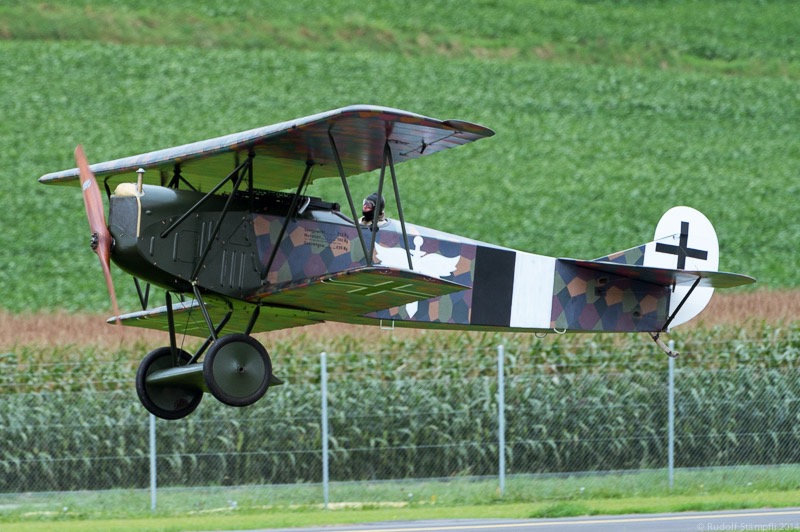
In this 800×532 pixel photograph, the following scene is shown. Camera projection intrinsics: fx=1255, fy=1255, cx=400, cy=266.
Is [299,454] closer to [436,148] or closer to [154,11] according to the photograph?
[436,148]

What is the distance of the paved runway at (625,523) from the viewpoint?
16.0 m

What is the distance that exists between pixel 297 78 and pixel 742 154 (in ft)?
58.0

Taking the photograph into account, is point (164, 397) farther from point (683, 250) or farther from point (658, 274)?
point (683, 250)

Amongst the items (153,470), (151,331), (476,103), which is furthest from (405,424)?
(476,103)

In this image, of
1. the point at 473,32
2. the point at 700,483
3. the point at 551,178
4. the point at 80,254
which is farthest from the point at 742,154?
the point at 700,483

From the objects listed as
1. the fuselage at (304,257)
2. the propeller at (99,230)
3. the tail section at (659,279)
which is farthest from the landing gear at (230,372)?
the tail section at (659,279)

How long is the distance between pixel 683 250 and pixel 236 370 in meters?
6.56

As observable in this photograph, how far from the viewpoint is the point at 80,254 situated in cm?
3631

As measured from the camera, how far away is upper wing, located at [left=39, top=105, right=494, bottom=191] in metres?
11.7

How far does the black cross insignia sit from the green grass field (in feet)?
63.7

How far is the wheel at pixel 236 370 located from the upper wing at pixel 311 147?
1.92m

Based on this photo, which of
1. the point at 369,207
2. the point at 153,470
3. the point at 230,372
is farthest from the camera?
the point at 153,470

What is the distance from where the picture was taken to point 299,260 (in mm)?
12992

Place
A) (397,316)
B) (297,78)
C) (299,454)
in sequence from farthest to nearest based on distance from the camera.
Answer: (297,78)
(299,454)
(397,316)
